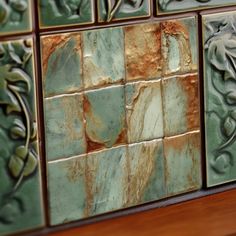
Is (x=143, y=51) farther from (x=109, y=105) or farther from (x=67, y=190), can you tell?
(x=67, y=190)

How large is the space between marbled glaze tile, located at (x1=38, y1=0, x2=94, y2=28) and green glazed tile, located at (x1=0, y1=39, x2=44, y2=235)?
0.12ft

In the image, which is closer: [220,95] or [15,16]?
[15,16]

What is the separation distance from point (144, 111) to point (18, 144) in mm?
184

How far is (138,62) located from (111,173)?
15cm

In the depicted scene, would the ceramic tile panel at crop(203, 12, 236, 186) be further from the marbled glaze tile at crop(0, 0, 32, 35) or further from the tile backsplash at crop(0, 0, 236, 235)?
the marbled glaze tile at crop(0, 0, 32, 35)

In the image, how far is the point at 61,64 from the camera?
1068mm

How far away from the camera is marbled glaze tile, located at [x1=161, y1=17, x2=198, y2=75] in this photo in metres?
1.15

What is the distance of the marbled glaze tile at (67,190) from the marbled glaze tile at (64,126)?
1 centimetres

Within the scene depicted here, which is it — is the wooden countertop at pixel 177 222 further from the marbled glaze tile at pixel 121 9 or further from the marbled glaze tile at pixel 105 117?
the marbled glaze tile at pixel 121 9

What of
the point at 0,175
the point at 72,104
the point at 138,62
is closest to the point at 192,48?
the point at 138,62

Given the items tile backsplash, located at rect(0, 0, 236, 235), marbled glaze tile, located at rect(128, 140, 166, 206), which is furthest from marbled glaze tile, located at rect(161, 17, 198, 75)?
marbled glaze tile, located at rect(128, 140, 166, 206)

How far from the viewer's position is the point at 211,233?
1.09 m

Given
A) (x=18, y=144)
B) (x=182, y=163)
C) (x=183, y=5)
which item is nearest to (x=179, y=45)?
(x=183, y=5)

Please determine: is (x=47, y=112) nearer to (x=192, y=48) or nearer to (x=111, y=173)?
(x=111, y=173)
